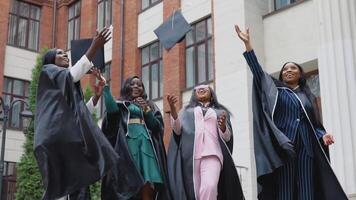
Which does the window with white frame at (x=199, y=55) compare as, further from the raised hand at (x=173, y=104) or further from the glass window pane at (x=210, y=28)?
the raised hand at (x=173, y=104)

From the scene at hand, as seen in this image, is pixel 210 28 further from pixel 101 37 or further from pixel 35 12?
pixel 101 37

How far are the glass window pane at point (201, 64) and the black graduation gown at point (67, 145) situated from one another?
41.8 feet

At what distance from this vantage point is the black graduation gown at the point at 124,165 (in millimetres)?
6395

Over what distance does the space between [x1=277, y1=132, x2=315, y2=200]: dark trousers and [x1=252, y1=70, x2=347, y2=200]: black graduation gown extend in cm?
8

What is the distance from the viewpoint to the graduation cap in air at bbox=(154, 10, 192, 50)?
8578mm

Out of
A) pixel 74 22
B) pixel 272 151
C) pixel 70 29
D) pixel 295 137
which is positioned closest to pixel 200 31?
pixel 74 22

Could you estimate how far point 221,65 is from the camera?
17.3 m

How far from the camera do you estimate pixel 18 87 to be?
87.1ft

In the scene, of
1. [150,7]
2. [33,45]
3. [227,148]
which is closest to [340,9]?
[227,148]

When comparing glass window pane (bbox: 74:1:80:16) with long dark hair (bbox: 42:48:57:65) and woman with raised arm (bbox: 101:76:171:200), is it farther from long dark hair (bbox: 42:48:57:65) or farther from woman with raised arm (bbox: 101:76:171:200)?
long dark hair (bbox: 42:48:57:65)

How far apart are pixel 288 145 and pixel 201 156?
46.6 inches

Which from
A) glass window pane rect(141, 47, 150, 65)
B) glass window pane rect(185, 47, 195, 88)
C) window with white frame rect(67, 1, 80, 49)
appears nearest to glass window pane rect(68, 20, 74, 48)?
window with white frame rect(67, 1, 80, 49)

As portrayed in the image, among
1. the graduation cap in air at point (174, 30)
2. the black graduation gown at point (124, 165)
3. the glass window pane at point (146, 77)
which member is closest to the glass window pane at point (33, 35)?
the glass window pane at point (146, 77)

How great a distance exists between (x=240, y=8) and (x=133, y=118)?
1074 cm
